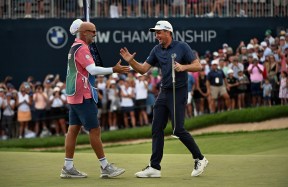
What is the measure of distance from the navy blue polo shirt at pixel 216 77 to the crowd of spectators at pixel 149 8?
3.95m

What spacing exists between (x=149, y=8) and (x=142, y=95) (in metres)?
3.90

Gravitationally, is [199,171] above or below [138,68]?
below

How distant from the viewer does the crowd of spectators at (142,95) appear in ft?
92.8

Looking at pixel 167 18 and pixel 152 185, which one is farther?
pixel 167 18

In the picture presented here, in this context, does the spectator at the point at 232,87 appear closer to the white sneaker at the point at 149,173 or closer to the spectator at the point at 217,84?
the spectator at the point at 217,84

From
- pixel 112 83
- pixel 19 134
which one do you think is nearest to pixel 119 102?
pixel 112 83

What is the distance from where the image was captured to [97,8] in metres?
31.5

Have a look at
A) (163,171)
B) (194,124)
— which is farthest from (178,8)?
(163,171)

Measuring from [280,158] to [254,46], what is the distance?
14.9 meters

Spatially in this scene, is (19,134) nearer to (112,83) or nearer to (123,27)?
(112,83)

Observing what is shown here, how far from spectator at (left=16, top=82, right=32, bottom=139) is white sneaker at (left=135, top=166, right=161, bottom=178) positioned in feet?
51.4

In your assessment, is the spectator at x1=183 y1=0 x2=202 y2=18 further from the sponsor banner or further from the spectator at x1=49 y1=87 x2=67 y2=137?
the spectator at x1=49 y1=87 x2=67 y2=137

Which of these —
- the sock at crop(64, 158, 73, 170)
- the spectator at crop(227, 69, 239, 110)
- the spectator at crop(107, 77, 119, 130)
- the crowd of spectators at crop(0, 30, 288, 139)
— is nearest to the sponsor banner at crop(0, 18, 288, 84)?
the crowd of spectators at crop(0, 30, 288, 139)

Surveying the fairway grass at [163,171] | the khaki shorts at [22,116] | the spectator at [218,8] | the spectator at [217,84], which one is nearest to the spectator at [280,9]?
the spectator at [218,8]
